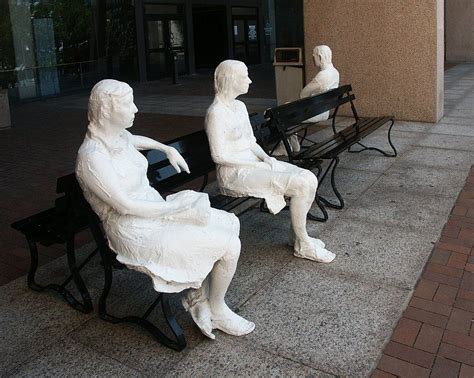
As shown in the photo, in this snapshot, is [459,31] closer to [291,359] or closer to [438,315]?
[438,315]

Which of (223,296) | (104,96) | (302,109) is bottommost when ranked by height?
(223,296)

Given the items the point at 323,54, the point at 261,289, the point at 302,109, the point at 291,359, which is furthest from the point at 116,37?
the point at 291,359

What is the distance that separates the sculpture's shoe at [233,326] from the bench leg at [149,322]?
8.8 inches

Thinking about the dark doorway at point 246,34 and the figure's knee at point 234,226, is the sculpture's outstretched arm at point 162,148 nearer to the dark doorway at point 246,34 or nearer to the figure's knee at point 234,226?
the figure's knee at point 234,226

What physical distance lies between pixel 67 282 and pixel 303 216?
1646 millimetres

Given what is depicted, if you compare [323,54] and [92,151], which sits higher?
[323,54]

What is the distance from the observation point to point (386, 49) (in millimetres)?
9375

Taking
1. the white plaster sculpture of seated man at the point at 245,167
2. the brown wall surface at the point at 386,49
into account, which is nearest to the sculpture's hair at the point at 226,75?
the white plaster sculpture of seated man at the point at 245,167

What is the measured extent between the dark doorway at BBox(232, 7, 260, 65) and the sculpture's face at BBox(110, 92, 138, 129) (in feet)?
68.9

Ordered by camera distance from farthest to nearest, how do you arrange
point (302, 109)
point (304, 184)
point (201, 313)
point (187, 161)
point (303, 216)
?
1. point (302, 109)
2. point (187, 161)
3. point (303, 216)
4. point (304, 184)
5. point (201, 313)

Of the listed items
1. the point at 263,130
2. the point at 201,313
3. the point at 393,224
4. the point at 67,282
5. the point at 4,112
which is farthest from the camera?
the point at 4,112

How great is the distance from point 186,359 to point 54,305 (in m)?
1.11

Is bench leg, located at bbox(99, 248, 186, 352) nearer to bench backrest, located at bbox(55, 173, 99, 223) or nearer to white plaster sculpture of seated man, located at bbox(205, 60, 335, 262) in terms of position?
bench backrest, located at bbox(55, 173, 99, 223)

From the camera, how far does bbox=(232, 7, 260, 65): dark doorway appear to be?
2334 cm
